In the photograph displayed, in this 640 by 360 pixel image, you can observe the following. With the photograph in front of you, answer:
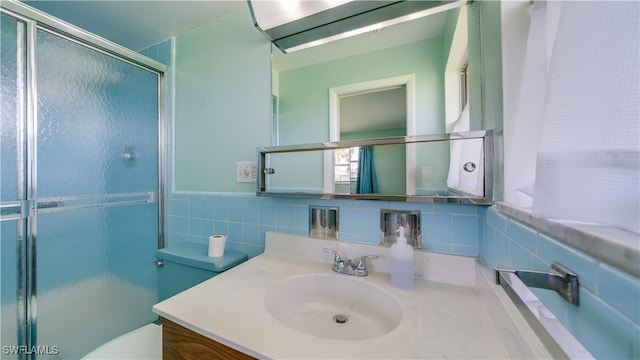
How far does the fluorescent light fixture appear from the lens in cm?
86

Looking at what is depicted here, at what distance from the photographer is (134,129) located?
1.36 m

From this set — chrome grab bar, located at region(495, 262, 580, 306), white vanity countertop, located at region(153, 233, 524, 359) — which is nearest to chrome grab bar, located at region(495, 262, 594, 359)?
chrome grab bar, located at region(495, 262, 580, 306)

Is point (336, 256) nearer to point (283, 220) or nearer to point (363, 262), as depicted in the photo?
point (363, 262)

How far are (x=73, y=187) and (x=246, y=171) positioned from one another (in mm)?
860

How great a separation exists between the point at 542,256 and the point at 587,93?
25 centimetres

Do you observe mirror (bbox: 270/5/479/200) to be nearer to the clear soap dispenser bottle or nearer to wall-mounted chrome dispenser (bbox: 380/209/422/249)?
wall-mounted chrome dispenser (bbox: 380/209/422/249)

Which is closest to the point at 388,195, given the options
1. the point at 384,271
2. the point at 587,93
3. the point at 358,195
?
the point at 358,195

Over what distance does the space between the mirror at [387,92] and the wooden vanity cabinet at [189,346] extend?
0.62 metres

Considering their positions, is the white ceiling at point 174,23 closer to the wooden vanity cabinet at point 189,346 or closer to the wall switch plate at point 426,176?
the wall switch plate at point 426,176

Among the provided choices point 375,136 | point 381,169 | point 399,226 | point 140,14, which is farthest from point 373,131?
point 140,14

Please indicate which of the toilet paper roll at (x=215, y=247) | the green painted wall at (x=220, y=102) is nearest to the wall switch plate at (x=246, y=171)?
the green painted wall at (x=220, y=102)

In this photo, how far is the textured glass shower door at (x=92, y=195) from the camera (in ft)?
3.47

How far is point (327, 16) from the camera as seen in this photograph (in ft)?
3.10

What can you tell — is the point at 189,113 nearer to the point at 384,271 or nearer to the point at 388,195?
the point at 388,195
